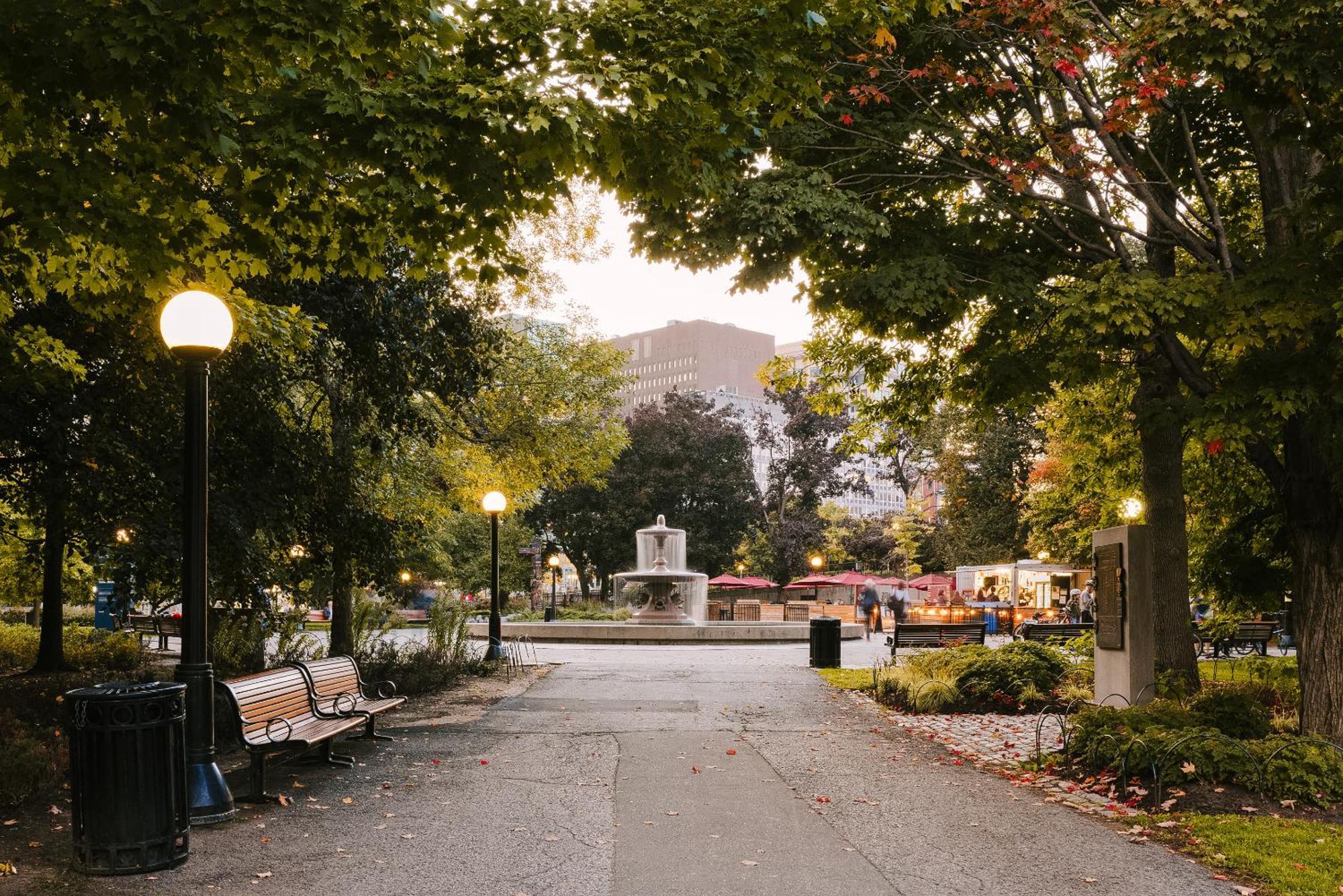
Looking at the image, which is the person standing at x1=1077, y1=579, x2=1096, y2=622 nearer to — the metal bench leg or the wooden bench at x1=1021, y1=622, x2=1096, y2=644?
the wooden bench at x1=1021, y1=622, x2=1096, y2=644

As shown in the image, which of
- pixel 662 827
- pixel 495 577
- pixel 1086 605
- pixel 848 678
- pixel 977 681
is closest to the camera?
pixel 662 827

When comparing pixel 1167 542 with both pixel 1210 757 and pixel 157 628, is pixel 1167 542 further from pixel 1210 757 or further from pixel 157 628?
pixel 157 628

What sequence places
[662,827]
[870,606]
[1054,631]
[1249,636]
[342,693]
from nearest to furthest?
[662,827] < [342,693] < [1054,631] < [1249,636] < [870,606]

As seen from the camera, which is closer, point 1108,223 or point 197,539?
point 197,539

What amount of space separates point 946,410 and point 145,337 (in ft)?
137

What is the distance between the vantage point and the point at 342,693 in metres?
10.9

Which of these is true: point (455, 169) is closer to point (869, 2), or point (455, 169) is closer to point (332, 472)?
point (869, 2)

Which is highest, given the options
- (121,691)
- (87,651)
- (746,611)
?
(121,691)

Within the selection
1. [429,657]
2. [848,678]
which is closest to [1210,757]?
[848,678]

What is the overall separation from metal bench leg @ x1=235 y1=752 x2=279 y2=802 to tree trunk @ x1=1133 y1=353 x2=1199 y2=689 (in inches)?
419

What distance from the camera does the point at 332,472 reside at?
1391 cm

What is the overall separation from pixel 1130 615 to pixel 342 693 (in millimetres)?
8547

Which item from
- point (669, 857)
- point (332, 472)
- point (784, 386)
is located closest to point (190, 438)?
point (669, 857)

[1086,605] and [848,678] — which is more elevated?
[848,678]
